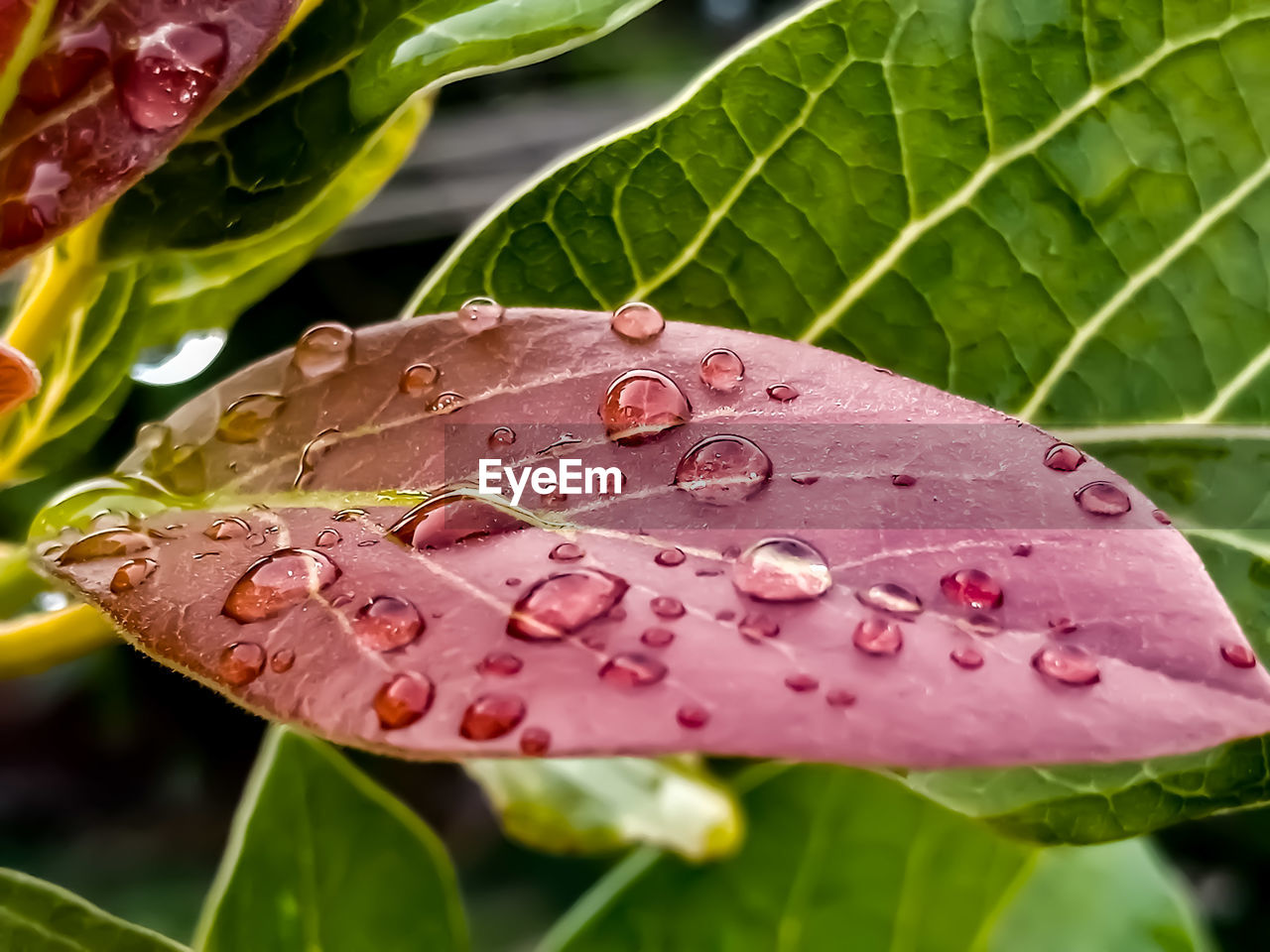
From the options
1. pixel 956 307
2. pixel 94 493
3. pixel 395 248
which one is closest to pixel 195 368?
pixel 94 493

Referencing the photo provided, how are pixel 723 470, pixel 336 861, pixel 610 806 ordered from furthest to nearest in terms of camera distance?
pixel 610 806 < pixel 336 861 < pixel 723 470

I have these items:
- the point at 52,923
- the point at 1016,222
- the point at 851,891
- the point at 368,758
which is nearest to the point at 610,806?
the point at 851,891

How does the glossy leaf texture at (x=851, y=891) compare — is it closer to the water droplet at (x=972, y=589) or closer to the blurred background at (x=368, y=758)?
the water droplet at (x=972, y=589)

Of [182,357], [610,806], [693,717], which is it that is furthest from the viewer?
[610,806]

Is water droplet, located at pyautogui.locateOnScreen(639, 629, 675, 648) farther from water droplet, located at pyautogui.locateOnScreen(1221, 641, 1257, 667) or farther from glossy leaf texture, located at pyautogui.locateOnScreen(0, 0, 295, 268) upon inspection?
glossy leaf texture, located at pyautogui.locateOnScreen(0, 0, 295, 268)

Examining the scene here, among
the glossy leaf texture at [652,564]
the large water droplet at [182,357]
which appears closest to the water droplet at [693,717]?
the glossy leaf texture at [652,564]

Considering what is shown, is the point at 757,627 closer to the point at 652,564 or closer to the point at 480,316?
the point at 652,564

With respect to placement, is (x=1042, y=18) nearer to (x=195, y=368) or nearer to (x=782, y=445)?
(x=782, y=445)

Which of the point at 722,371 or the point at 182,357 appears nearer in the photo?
the point at 722,371
